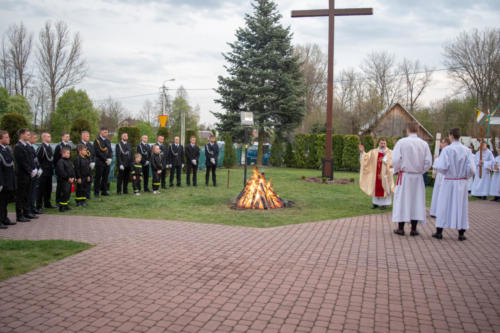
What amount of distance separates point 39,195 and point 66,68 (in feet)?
114

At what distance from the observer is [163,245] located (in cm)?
662

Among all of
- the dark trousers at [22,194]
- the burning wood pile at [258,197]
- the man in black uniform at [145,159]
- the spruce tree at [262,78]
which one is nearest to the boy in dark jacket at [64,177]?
the dark trousers at [22,194]

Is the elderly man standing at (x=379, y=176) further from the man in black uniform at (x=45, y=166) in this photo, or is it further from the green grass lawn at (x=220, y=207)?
the man in black uniform at (x=45, y=166)

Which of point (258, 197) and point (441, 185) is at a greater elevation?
point (441, 185)

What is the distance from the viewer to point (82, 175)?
35.7 ft

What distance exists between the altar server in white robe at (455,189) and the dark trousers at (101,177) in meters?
9.98

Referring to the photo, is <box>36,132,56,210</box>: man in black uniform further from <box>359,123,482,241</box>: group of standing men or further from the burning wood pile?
<box>359,123,482,241</box>: group of standing men

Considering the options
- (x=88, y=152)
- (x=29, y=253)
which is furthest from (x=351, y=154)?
(x=29, y=253)

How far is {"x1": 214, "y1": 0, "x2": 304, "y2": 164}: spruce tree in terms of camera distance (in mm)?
28219

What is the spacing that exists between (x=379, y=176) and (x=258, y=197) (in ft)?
11.9

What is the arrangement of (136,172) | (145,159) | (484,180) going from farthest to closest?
1. (484,180)
2. (145,159)
3. (136,172)

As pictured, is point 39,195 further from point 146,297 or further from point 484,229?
point 484,229

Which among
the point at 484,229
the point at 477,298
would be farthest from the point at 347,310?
the point at 484,229

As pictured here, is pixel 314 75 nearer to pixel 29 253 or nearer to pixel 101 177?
pixel 101 177
